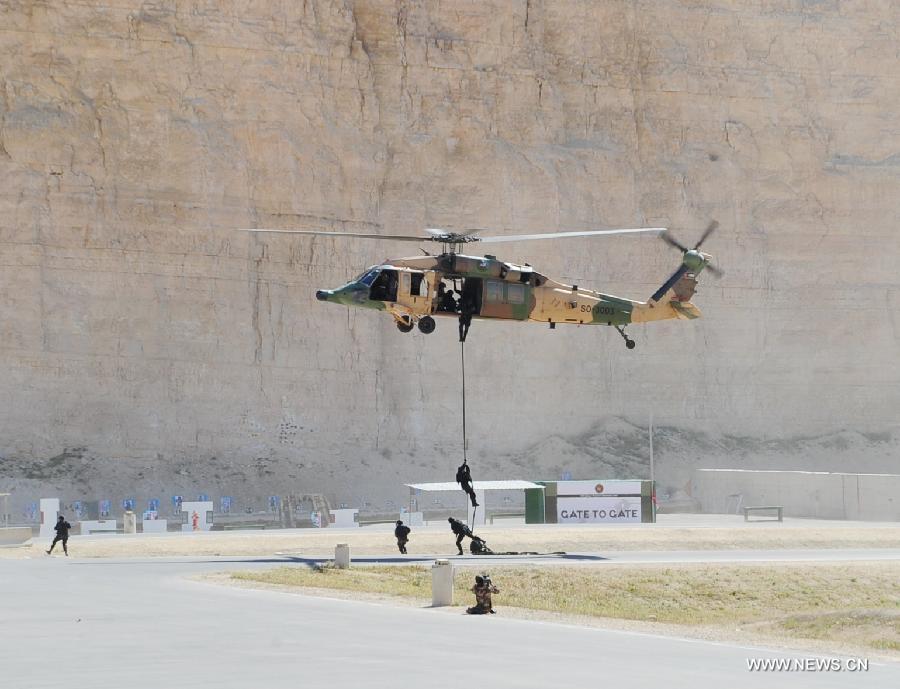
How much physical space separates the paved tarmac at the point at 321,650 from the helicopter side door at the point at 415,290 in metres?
10.3

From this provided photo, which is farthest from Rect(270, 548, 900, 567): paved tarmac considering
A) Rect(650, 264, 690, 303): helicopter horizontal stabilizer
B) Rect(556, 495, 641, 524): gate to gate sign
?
Rect(556, 495, 641, 524): gate to gate sign

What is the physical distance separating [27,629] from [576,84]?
53276 millimetres

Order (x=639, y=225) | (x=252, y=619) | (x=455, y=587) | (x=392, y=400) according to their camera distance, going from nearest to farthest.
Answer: (x=252, y=619) < (x=455, y=587) < (x=392, y=400) < (x=639, y=225)

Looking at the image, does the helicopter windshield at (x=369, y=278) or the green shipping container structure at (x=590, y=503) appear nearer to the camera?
the helicopter windshield at (x=369, y=278)

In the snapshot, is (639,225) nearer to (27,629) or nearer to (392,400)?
(392,400)

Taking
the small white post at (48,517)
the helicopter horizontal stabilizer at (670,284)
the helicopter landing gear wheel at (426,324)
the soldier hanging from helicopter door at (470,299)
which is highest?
the helicopter horizontal stabilizer at (670,284)

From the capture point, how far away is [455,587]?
2786cm

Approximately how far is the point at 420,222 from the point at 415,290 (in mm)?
30494

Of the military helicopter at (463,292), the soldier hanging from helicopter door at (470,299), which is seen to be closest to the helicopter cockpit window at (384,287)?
the military helicopter at (463,292)

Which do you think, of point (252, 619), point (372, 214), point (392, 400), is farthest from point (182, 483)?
point (252, 619)

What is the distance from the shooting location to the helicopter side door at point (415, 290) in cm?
3156

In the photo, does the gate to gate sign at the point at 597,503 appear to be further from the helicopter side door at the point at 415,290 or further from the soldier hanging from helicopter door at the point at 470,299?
the helicopter side door at the point at 415,290

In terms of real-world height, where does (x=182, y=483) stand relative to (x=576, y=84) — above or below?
below

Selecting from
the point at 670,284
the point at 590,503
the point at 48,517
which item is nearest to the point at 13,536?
the point at 48,517
